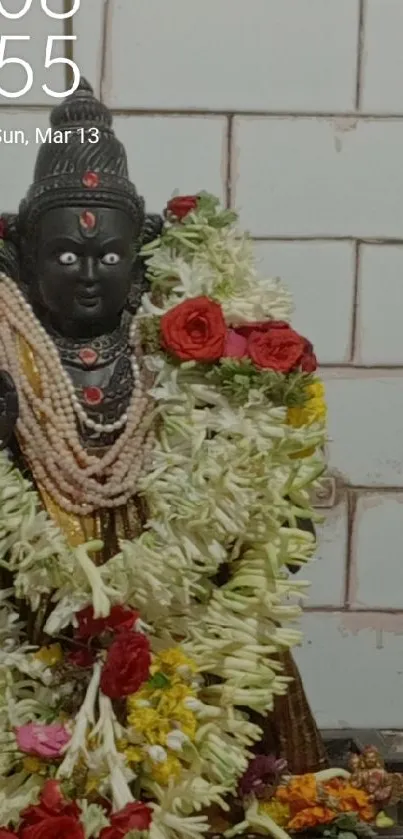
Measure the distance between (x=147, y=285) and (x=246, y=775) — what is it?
530mm

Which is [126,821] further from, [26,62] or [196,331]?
[26,62]

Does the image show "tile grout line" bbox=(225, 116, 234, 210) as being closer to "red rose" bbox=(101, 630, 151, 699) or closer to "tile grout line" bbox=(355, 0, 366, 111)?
"tile grout line" bbox=(355, 0, 366, 111)

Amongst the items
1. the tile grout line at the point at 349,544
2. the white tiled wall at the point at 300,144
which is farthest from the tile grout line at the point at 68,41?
the tile grout line at the point at 349,544

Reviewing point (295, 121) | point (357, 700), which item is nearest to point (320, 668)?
point (357, 700)

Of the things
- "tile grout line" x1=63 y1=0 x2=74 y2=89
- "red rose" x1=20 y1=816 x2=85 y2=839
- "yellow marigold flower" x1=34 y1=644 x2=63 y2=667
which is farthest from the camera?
"tile grout line" x1=63 y1=0 x2=74 y2=89

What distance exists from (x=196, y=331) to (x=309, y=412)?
0.15 metres

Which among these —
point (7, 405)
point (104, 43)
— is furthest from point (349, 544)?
point (104, 43)

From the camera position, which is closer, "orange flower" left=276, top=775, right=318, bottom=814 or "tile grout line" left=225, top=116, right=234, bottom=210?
"orange flower" left=276, top=775, right=318, bottom=814

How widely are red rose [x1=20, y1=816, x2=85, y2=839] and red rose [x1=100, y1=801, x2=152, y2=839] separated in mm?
28

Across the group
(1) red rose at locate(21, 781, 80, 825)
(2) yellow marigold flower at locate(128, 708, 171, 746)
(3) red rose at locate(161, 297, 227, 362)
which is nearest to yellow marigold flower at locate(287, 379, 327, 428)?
(3) red rose at locate(161, 297, 227, 362)

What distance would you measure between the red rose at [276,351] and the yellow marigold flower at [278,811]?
456mm

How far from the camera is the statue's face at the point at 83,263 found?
102cm

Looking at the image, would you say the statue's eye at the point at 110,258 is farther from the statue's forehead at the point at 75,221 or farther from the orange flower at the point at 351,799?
the orange flower at the point at 351,799

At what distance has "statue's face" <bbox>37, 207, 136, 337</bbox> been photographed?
1019mm
